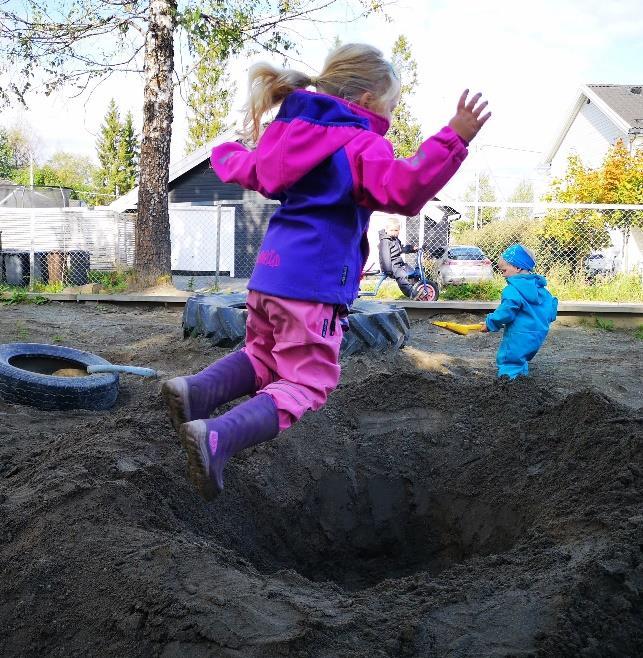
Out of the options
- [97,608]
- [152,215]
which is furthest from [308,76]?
[152,215]

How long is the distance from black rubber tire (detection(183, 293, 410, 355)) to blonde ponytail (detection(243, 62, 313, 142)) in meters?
4.41

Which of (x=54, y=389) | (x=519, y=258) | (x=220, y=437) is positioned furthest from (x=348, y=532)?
(x=519, y=258)

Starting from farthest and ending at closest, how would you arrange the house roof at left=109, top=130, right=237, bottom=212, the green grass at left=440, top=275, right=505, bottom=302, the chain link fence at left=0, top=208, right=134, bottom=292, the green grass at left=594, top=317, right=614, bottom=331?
the house roof at left=109, top=130, right=237, bottom=212 → the chain link fence at left=0, top=208, right=134, bottom=292 → the green grass at left=440, top=275, right=505, bottom=302 → the green grass at left=594, top=317, right=614, bottom=331

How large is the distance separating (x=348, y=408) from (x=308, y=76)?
2.22 metres

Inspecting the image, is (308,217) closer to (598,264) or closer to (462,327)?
(462,327)

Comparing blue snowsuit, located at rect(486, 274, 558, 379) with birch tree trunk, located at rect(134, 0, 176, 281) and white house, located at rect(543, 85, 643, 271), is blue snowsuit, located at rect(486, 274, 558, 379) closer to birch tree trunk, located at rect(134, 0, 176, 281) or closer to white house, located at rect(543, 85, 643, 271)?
birch tree trunk, located at rect(134, 0, 176, 281)

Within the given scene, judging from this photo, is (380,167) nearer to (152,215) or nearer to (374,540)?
(374,540)

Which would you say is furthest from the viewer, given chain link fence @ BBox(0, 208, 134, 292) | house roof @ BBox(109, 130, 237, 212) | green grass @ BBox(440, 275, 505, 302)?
house roof @ BBox(109, 130, 237, 212)

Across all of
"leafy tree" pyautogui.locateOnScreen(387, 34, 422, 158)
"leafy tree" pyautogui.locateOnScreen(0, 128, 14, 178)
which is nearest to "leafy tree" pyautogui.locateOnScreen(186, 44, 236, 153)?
"leafy tree" pyautogui.locateOnScreen(387, 34, 422, 158)

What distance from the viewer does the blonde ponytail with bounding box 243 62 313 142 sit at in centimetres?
275

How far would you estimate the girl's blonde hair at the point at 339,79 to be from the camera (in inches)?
106

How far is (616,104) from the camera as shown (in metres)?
29.3

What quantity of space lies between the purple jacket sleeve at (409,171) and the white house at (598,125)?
2461cm

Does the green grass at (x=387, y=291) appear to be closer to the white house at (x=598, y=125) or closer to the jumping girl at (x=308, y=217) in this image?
the jumping girl at (x=308, y=217)
